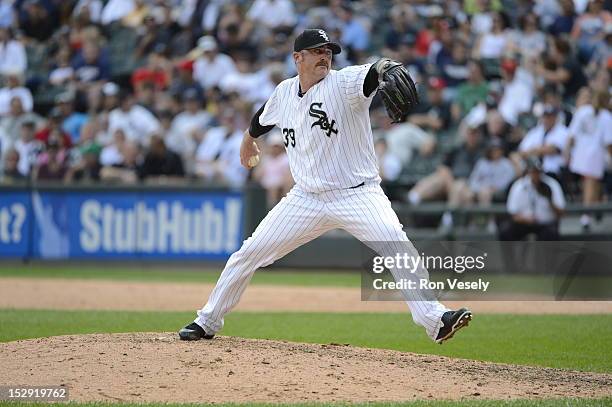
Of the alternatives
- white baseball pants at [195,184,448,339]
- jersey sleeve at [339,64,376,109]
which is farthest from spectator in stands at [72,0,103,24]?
jersey sleeve at [339,64,376,109]

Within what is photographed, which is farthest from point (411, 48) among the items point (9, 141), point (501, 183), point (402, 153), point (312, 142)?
point (312, 142)

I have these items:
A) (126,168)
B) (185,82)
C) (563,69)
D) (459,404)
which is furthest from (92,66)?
(459,404)

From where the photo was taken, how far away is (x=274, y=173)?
1700 centimetres

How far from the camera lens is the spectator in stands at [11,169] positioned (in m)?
18.2

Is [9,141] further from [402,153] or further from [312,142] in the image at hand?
[312,142]

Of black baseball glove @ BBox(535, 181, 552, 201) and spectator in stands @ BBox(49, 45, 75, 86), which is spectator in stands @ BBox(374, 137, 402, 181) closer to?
black baseball glove @ BBox(535, 181, 552, 201)

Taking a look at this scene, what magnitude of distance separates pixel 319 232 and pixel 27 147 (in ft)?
41.1

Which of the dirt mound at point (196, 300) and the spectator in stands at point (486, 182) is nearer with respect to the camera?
the dirt mound at point (196, 300)

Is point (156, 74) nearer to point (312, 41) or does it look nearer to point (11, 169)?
point (11, 169)

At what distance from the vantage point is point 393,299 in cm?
1320

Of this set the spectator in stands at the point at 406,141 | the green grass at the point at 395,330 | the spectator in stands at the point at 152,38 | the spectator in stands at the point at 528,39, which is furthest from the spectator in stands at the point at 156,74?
the green grass at the point at 395,330

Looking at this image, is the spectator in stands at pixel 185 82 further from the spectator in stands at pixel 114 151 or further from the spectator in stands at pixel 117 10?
the spectator in stands at pixel 117 10

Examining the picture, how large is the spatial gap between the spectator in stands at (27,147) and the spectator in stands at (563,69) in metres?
8.63

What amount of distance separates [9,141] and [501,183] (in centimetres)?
933
